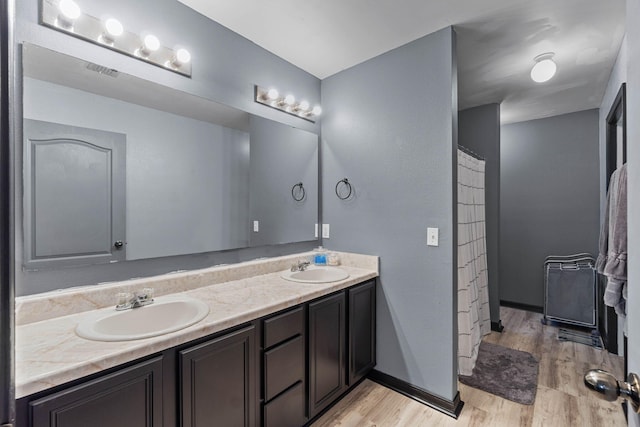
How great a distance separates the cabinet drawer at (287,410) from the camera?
4.91 feet

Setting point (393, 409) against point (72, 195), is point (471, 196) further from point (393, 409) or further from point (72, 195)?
point (72, 195)

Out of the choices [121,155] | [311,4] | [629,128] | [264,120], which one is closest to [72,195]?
[121,155]

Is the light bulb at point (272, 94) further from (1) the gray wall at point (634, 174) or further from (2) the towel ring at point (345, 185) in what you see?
(1) the gray wall at point (634, 174)

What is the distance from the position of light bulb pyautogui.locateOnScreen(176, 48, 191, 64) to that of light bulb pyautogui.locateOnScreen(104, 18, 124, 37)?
0.28 meters

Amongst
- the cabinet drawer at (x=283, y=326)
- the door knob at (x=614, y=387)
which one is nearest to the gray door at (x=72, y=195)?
the cabinet drawer at (x=283, y=326)

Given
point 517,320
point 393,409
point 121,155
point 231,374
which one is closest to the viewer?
point 231,374

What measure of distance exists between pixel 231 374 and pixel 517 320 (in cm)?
357

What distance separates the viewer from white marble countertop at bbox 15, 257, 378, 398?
0.90m

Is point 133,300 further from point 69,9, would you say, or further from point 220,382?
point 69,9

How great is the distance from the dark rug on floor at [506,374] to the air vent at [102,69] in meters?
3.05

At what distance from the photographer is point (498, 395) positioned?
6.92 ft

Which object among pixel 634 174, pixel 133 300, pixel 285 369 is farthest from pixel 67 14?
pixel 634 174

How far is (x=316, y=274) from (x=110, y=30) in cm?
192

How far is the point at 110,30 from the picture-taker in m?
1.45
